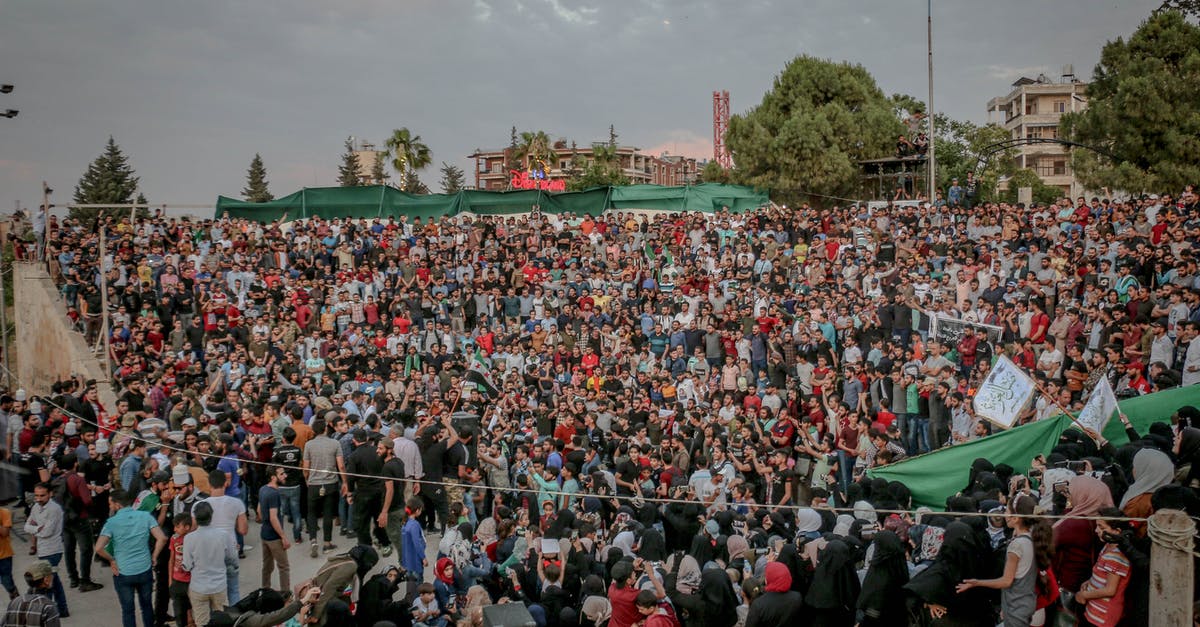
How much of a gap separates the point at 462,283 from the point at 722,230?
6703 mm

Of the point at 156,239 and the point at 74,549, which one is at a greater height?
the point at 156,239

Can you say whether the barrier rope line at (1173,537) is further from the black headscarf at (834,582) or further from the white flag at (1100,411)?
the white flag at (1100,411)

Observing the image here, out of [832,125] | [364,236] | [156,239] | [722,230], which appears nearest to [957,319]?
[722,230]

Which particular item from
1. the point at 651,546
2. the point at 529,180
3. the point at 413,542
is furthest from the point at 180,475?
the point at 529,180

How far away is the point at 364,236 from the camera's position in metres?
21.9

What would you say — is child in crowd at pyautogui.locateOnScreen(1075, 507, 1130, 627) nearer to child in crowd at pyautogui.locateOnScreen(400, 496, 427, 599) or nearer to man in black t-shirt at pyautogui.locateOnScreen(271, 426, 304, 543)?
child in crowd at pyautogui.locateOnScreen(400, 496, 427, 599)

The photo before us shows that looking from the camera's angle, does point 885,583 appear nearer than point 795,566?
Yes

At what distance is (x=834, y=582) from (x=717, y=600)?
96cm

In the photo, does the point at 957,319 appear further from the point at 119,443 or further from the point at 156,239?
the point at 156,239

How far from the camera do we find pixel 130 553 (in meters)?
8.01

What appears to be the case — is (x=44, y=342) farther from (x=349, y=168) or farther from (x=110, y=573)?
(x=349, y=168)

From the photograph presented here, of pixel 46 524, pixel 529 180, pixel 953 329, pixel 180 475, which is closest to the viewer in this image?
pixel 46 524

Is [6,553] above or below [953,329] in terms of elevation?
below

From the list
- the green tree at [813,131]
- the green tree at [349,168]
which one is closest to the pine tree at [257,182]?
the green tree at [349,168]
